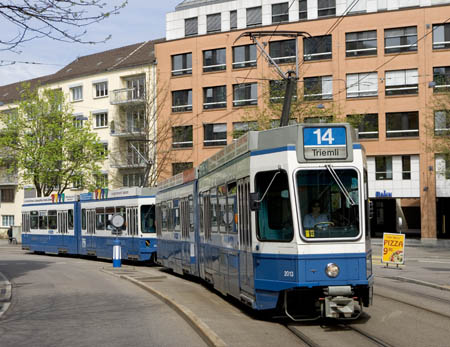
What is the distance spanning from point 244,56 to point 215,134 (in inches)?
238

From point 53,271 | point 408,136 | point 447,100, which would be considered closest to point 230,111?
point 408,136

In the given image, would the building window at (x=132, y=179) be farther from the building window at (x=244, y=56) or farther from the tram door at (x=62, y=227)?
the tram door at (x=62, y=227)

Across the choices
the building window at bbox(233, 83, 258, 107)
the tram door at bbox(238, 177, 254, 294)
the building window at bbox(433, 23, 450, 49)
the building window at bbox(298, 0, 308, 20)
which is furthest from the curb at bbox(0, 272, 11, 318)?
the building window at bbox(298, 0, 308, 20)

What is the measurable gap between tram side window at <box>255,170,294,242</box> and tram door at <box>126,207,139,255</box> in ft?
55.8

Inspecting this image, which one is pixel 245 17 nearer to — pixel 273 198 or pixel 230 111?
pixel 230 111

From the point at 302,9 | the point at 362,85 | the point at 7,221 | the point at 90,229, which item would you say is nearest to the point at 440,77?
the point at 362,85

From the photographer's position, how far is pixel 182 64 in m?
53.4

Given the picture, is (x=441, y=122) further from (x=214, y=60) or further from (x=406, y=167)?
(x=214, y=60)

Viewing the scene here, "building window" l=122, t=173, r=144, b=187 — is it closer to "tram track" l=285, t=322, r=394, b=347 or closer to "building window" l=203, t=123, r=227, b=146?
"building window" l=203, t=123, r=227, b=146

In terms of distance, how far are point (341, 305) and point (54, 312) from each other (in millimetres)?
5503

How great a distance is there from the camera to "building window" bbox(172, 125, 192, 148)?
5341 centimetres

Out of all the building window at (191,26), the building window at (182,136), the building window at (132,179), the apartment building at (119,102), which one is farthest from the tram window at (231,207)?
the building window at (132,179)

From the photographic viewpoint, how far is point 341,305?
10.1 m

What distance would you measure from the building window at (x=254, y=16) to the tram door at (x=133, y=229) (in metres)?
25.9
